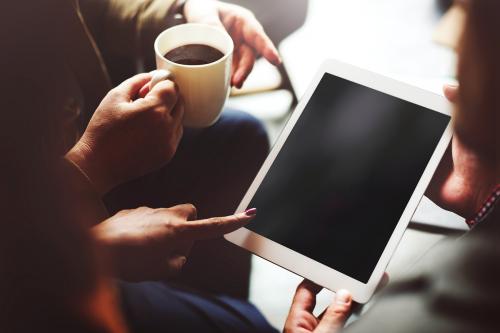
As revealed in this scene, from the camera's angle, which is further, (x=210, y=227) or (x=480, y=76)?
(x=210, y=227)

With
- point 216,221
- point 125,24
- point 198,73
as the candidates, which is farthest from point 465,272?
point 125,24

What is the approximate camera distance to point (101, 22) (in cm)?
99

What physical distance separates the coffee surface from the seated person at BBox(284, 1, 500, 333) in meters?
0.38

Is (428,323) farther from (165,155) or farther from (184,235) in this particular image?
(165,155)

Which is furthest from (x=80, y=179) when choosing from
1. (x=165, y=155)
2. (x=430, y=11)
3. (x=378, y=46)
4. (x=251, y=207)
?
(x=430, y=11)

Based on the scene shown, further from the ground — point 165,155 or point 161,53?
point 161,53

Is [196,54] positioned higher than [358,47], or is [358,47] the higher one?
[196,54]

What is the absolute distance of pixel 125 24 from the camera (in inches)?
38.2

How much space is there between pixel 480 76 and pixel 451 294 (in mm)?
245

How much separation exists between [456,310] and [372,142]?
0.34 m

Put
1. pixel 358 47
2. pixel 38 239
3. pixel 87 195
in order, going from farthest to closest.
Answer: pixel 358 47
pixel 87 195
pixel 38 239

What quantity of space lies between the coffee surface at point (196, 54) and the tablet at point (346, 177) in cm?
17

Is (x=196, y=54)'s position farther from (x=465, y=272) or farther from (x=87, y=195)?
(x=465, y=272)

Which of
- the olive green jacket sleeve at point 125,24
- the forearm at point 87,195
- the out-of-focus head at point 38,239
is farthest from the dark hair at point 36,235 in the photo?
the olive green jacket sleeve at point 125,24
